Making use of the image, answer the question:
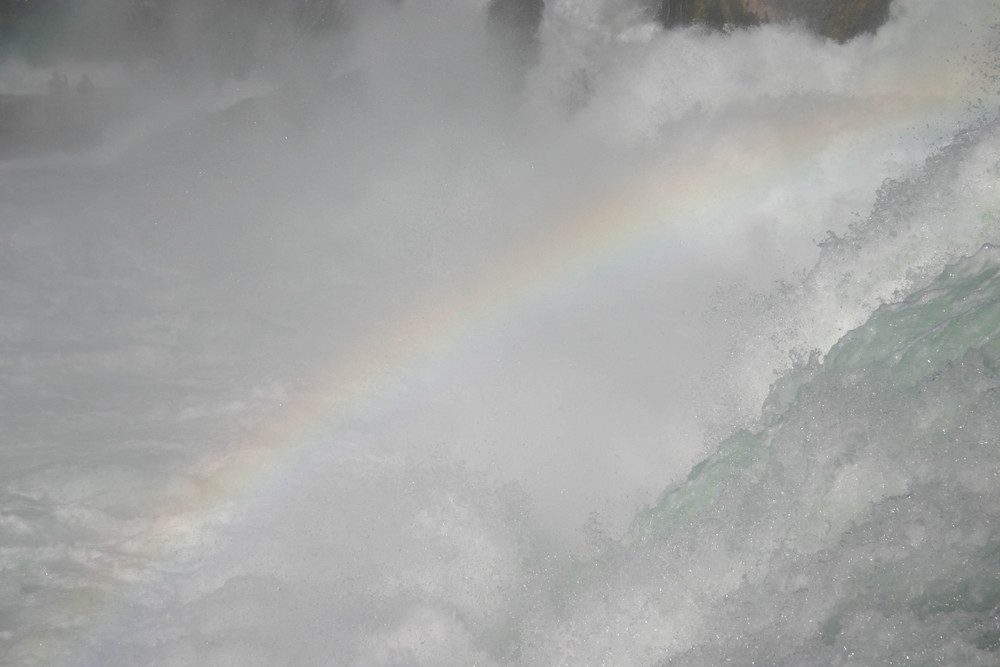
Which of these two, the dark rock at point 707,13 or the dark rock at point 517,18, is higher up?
the dark rock at point 517,18

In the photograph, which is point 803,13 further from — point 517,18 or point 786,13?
point 517,18

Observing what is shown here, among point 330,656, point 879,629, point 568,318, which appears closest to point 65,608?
point 330,656

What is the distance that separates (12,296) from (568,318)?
6.39 metres

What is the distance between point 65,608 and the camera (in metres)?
4.54

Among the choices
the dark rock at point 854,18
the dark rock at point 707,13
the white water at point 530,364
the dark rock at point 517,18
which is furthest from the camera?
the dark rock at point 517,18

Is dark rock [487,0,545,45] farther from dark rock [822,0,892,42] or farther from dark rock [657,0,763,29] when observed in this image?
dark rock [822,0,892,42]

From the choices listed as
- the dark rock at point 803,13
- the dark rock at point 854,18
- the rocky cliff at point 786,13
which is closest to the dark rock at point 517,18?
the rocky cliff at point 786,13

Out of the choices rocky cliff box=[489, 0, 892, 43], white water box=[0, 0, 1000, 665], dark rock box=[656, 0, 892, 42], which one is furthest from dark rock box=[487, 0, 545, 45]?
dark rock box=[656, 0, 892, 42]

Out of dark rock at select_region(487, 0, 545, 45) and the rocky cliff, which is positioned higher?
dark rock at select_region(487, 0, 545, 45)

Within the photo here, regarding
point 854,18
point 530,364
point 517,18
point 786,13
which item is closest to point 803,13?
point 786,13

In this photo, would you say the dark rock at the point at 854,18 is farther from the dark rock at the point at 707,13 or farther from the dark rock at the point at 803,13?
the dark rock at the point at 707,13

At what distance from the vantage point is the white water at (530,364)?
337 centimetres

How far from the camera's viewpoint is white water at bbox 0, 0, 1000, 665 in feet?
11.1

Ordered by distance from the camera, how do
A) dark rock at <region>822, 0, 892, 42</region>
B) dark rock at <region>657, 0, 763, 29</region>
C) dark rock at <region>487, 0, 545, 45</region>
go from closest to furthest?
1. dark rock at <region>822, 0, 892, 42</region>
2. dark rock at <region>657, 0, 763, 29</region>
3. dark rock at <region>487, 0, 545, 45</region>
